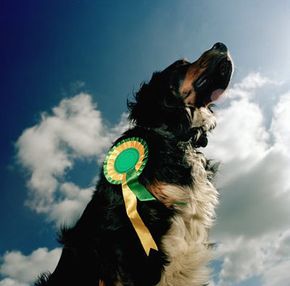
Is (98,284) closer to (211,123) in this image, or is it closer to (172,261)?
(172,261)

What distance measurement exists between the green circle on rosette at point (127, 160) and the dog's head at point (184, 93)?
486 mm

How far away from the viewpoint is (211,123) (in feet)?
18.4

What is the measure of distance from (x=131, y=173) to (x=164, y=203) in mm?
602

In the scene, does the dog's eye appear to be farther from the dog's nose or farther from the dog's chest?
the dog's chest

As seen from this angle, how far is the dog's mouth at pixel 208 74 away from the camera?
5223 millimetres

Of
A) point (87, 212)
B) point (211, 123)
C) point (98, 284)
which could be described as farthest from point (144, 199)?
point (211, 123)

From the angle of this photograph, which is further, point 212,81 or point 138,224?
point 212,81

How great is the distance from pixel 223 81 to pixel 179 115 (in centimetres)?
88

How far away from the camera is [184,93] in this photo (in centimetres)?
528

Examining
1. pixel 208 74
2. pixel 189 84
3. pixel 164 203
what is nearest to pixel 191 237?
pixel 164 203

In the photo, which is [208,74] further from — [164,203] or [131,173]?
[164,203]

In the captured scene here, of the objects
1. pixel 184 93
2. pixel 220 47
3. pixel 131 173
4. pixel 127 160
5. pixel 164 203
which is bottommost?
pixel 164 203

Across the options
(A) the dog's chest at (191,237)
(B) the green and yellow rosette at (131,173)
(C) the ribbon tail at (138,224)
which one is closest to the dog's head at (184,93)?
(B) the green and yellow rosette at (131,173)

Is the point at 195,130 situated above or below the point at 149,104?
below
